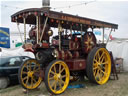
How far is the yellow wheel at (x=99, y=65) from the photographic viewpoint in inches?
210

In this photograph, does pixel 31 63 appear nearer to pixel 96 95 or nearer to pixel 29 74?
pixel 29 74

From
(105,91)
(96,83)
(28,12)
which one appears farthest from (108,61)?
(28,12)

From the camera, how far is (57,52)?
4828mm

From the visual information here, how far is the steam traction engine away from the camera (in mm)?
4531

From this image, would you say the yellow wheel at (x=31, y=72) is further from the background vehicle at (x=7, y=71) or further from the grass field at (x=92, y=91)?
the background vehicle at (x=7, y=71)

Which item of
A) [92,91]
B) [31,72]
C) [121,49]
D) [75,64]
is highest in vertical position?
[121,49]

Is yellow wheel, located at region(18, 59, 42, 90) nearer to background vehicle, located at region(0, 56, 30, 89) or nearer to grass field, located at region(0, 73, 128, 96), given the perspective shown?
grass field, located at region(0, 73, 128, 96)

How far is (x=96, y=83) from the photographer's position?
218 inches

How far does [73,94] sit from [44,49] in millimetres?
1542

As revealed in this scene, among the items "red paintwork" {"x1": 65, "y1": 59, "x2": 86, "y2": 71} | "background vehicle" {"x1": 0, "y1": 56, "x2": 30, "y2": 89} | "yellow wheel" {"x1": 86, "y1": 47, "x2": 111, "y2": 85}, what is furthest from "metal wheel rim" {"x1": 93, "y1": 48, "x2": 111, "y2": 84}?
"background vehicle" {"x1": 0, "y1": 56, "x2": 30, "y2": 89}

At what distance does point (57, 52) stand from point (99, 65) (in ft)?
6.04

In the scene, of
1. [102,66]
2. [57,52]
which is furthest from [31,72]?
[102,66]

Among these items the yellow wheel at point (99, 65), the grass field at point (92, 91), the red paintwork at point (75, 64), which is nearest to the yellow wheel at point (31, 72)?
the grass field at point (92, 91)

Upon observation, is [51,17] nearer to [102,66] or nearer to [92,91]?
[92,91]
